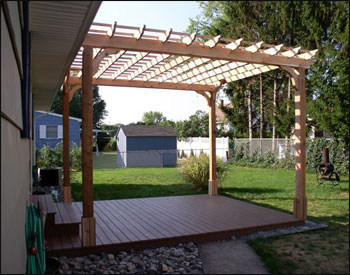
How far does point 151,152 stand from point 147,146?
1.62 m

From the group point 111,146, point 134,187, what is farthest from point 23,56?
point 111,146

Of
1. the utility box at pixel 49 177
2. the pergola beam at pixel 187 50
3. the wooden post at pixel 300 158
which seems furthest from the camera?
the utility box at pixel 49 177

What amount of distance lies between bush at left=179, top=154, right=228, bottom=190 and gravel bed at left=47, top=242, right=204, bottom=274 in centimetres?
454

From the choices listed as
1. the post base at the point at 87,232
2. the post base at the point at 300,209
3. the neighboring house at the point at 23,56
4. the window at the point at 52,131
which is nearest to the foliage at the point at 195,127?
the window at the point at 52,131

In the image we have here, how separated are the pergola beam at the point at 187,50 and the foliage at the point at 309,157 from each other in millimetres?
4292

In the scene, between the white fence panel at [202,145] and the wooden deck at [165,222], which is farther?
the white fence panel at [202,145]

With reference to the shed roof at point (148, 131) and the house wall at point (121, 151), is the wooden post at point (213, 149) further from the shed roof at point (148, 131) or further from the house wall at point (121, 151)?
the shed roof at point (148, 131)

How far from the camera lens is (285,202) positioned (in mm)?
7176

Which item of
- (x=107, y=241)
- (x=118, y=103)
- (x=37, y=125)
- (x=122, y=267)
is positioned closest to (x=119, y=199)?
(x=107, y=241)

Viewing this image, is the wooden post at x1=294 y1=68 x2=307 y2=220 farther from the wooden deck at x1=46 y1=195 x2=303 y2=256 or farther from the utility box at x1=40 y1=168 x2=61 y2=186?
the utility box at x1=40 y1=168 x2=61 y2=186

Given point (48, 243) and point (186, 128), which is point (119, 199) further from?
point (186, 128)

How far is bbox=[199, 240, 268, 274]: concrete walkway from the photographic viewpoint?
286cm

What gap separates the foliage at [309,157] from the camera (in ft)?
35.6

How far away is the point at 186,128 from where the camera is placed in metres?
23.7
